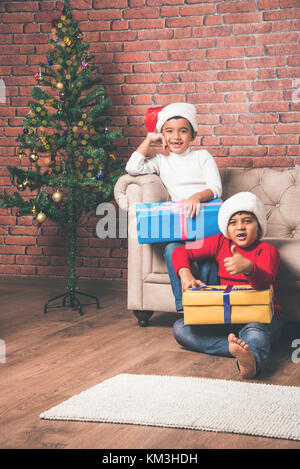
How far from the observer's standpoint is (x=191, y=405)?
5.79ft

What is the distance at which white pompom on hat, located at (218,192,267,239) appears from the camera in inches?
93.1

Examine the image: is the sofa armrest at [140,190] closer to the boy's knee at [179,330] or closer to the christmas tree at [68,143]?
the christmas tree at [68,143]

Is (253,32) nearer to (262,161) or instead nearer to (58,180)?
(262,161)

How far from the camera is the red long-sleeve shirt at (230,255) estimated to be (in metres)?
2.24

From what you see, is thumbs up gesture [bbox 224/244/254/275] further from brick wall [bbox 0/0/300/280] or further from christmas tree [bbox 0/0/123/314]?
brick wall [bbox 0/0/300/280]

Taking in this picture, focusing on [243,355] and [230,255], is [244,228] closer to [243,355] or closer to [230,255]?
[230,255]

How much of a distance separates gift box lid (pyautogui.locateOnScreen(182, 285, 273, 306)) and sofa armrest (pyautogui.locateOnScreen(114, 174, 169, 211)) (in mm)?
788

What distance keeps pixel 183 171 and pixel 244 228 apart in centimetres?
70

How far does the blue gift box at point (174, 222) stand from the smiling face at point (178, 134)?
387 mm

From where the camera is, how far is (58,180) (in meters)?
3.41

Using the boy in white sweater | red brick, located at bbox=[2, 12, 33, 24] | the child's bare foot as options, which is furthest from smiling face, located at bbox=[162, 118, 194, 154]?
red brick, located at bbox=[2, 12, 33, 24]

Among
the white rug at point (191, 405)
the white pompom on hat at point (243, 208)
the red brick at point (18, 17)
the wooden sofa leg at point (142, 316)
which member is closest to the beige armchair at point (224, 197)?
the wooden sofa leg at point (142, 316)

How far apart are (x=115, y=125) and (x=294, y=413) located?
105 inches

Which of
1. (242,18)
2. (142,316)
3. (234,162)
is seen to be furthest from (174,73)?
(142,316)
